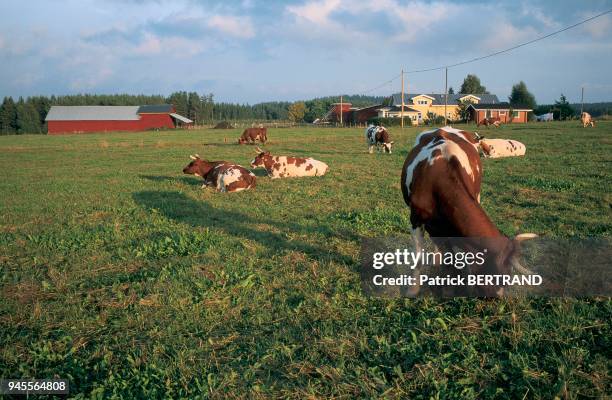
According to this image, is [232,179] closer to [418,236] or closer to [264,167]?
[264,167]

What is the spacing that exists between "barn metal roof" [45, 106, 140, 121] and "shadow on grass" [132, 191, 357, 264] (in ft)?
324

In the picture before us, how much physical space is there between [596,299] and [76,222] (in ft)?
30.9

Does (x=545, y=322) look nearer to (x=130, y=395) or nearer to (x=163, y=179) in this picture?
(x=130, y=395)

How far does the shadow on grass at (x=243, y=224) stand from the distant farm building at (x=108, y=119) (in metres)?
89.5

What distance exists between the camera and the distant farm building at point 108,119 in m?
97.7

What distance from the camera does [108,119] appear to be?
328 feet

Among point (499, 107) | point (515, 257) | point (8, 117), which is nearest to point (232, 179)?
point (515, 257)

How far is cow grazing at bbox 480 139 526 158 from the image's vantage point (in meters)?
19.4

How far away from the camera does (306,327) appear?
4602 mm

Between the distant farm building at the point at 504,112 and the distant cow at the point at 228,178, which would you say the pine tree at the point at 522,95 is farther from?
the distant cow at the point at 228,178

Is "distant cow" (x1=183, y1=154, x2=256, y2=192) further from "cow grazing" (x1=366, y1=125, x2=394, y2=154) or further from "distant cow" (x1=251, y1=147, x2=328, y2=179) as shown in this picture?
"cow grazing" (x1=366, y1=125, x2=394, y2=154)

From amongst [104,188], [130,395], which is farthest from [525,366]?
[104,188]

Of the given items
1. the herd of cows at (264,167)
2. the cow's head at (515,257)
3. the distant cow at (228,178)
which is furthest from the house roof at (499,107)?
the cow's head at (515,257)

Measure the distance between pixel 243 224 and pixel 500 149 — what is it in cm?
1478
